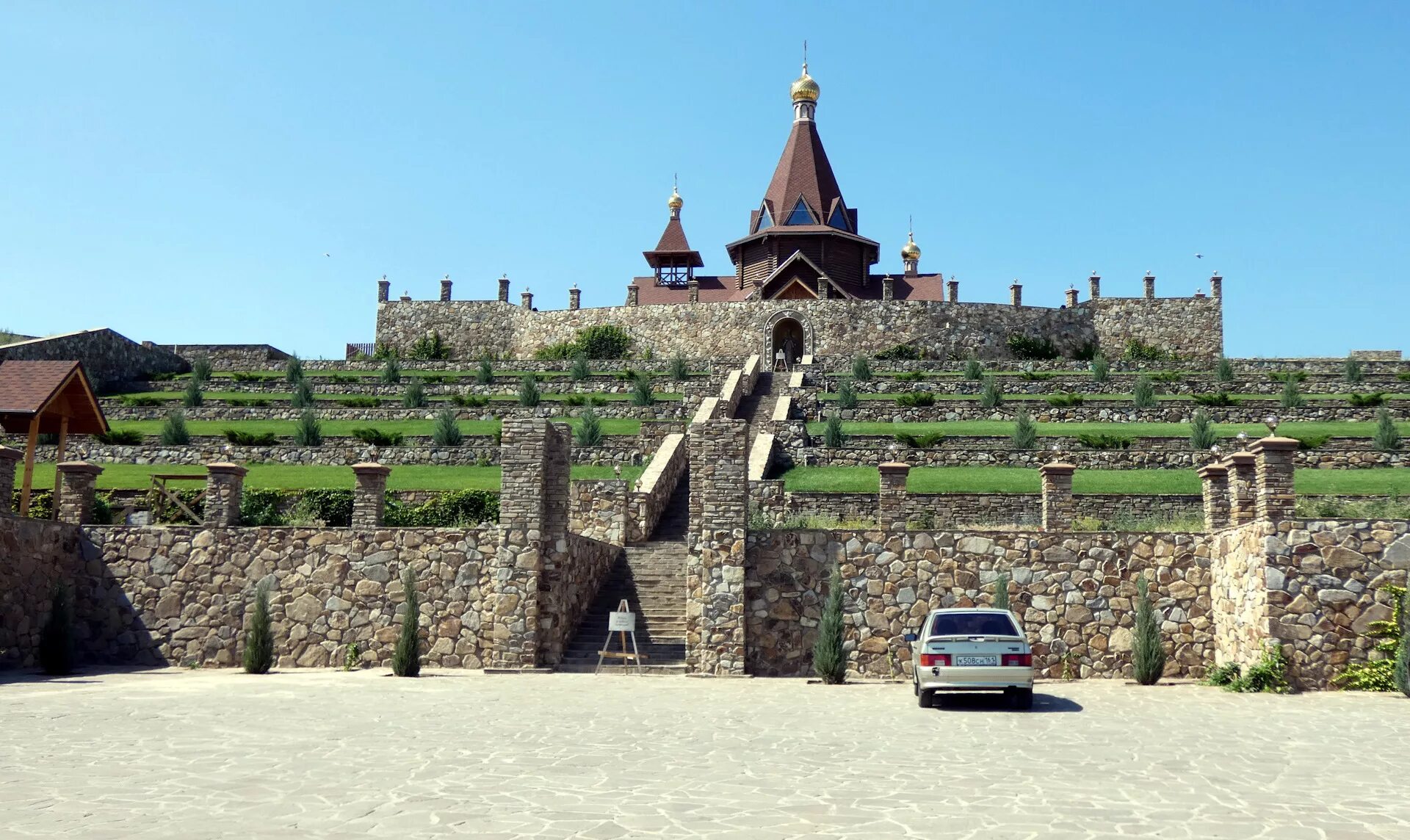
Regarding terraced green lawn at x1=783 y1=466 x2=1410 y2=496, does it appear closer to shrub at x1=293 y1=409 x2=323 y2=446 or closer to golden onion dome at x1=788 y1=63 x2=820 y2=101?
shrub at x1=293 y1=409 x2=323 y2=446

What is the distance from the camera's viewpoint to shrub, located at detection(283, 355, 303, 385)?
45.3 m

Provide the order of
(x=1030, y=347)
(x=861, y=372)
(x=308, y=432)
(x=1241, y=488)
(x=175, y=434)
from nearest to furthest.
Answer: (x=1241, y=488) → (x=308, y=432) → (x=175, y=434) → (x=861, y=372) → (x=1030, y=347)

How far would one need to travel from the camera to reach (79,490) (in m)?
20.5

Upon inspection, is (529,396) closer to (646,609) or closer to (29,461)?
(29,461)

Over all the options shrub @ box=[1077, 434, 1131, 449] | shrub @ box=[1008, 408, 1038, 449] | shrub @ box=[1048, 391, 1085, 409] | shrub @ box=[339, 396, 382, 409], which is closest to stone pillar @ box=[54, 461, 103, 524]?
shrub @ box=[339, 396, 382, 409]

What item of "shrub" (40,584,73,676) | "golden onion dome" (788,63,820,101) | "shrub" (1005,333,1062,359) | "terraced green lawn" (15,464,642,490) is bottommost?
"shrub" (40,584,73,676)

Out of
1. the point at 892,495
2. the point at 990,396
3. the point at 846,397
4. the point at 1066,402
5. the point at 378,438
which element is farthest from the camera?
the point at 990,396

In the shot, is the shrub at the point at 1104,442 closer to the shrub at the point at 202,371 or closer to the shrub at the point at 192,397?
the shrub at the point at 192,397

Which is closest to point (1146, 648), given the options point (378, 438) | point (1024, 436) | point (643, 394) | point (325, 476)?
point (1024, 436)

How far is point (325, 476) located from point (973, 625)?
20.2 metres

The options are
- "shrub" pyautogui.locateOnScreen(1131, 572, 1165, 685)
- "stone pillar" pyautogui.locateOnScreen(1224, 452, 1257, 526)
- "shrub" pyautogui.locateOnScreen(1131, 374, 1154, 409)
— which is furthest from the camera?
"shrub" pyautogui.locateOnScreen(1131, 374, 1154, 409)

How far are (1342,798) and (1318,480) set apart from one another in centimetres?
2040

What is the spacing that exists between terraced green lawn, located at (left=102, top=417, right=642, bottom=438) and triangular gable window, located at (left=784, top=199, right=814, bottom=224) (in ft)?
81.5

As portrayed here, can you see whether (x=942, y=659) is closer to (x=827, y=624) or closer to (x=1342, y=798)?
(x=827, y=624)
